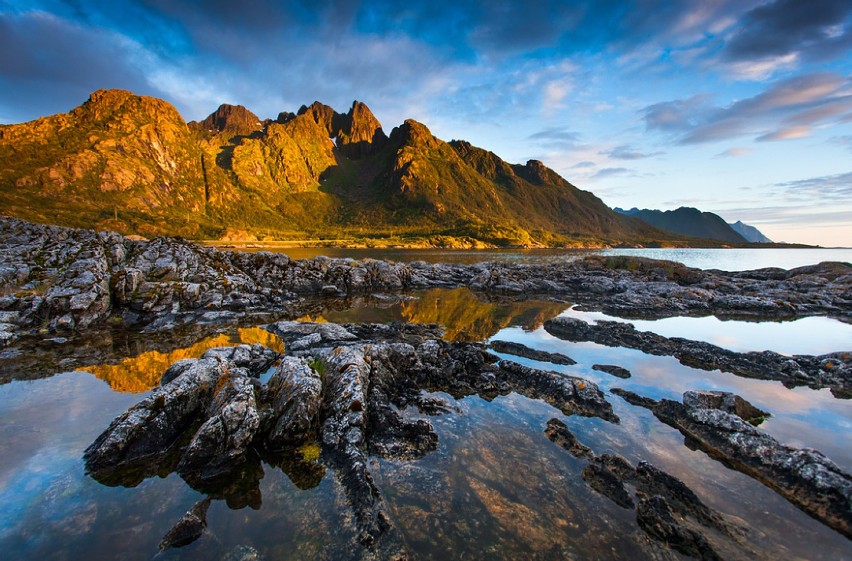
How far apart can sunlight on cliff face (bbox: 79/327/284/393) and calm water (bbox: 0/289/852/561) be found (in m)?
0.26

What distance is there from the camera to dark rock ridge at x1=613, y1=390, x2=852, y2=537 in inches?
336

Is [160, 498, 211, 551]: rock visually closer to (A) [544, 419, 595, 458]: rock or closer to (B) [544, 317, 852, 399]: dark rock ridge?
(A) [544, 419, 595, 458]: rock

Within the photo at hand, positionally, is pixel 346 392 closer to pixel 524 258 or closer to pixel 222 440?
pixel 222 440

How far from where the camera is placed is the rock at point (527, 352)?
19078 millimetres

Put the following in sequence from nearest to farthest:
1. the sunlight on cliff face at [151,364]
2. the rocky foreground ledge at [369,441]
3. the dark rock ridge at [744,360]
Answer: the rocky foreground ledge at [369,441] < the sunlight on cliff face at [151,364] < the dark rock ridge at [744,360]

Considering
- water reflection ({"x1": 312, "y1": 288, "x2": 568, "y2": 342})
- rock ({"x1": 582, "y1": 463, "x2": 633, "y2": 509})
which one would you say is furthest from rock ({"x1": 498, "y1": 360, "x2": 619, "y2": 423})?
water reflection ({"x1": 312, "y1": 288, "x2": 568, "y2": 342})

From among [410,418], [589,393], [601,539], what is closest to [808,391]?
[589,393]

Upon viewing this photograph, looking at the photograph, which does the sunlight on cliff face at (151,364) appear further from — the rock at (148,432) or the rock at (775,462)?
the rock at (775,462)

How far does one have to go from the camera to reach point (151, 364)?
17.6 metres

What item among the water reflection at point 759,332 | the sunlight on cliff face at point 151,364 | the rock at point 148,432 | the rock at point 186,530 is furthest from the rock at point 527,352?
the rock at point 186,530

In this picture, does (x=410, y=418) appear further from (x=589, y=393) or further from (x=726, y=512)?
(x=726, y=512)

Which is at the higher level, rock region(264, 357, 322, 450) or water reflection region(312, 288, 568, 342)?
rock region(264, 357, 322, 450)

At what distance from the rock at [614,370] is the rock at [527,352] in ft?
3.97

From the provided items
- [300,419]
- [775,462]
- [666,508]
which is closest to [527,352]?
[775,462]
